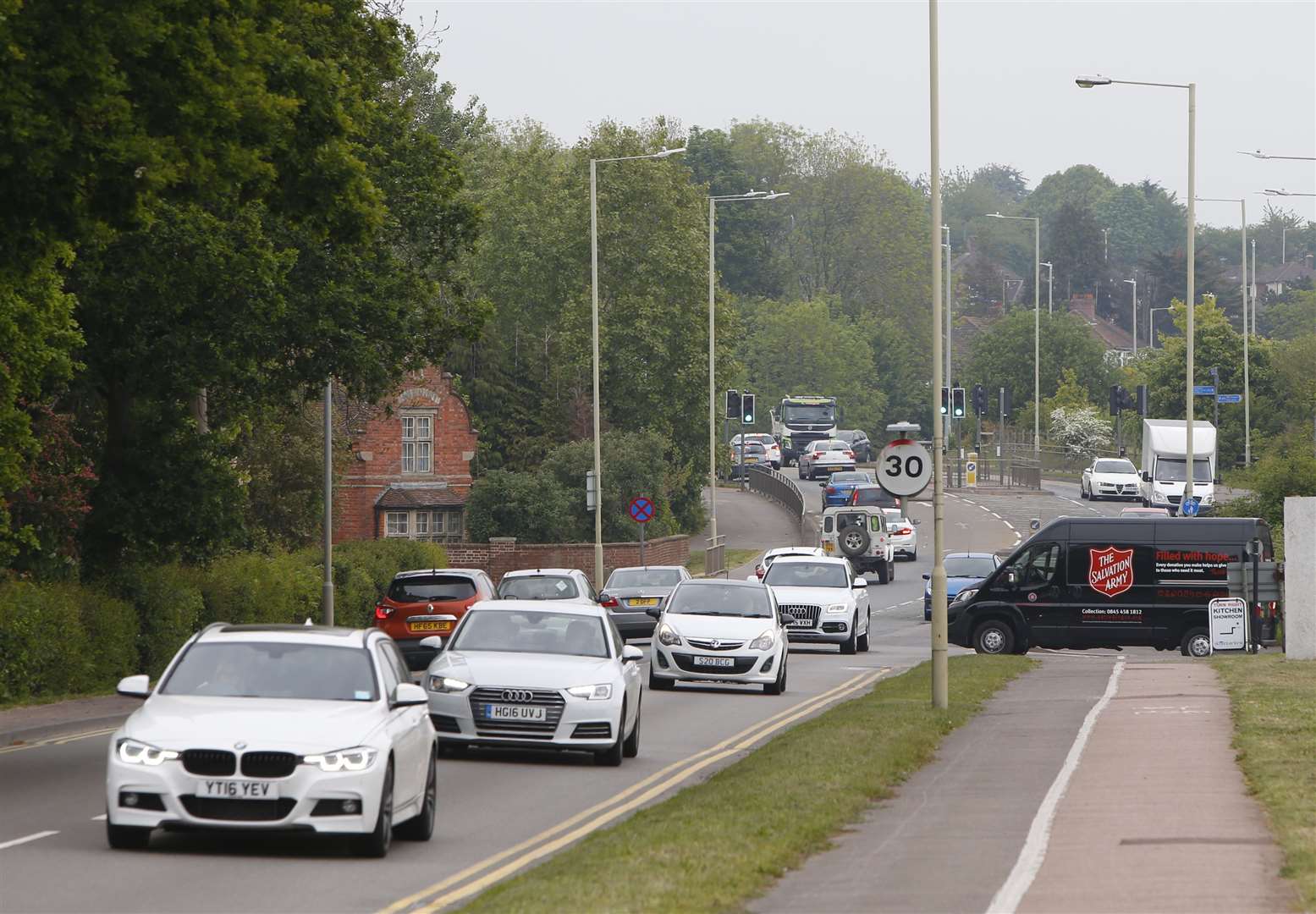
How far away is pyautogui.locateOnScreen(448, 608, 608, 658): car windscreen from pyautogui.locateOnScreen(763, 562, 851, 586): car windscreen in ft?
61.4

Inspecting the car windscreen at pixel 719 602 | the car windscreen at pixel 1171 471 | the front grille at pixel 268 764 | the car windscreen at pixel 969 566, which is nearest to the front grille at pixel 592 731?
the front grille at pixel 268 764

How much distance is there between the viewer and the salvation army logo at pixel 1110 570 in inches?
1361

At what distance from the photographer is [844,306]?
149 m

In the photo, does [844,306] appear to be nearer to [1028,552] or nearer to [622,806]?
[1028,552]

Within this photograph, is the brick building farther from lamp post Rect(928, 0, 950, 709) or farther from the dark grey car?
lamp post Rect(928, 0, 950, 709)

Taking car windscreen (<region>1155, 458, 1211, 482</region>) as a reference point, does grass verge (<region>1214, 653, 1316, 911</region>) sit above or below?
below

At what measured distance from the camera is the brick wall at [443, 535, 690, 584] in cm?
6150

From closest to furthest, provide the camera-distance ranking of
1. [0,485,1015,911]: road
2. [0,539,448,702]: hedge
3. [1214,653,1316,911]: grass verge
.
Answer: [0,485,1015,911]: road, [1214,653,1316,911]: grass verge, [0,539,448,702]: hedge

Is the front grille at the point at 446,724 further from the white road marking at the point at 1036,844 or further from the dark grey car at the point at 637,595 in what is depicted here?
the dark grey car at the point at 637,595

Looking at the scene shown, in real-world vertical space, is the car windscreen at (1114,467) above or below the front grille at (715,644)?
above

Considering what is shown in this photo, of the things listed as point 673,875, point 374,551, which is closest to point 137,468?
point 374,551

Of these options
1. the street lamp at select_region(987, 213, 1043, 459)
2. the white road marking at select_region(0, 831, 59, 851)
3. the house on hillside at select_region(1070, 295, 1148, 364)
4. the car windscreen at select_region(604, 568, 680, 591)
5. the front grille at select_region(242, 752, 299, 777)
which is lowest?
the car windscreen at select_region(604, 568, 680, 591)

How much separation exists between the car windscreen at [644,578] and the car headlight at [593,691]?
2156cm

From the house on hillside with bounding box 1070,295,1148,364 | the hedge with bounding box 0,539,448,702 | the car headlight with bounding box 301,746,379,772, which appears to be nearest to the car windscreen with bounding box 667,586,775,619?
the hedge with bounding box 0,539,448,702
